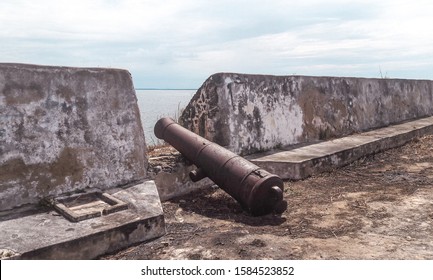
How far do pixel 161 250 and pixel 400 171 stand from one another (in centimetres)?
429

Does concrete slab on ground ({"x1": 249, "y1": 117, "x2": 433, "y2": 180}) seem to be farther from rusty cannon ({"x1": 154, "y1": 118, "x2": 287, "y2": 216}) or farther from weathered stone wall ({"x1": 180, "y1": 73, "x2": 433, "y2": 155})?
rusty cannon ({"x1": 154, "y1": 118, "x2": 287, "y2": 216})

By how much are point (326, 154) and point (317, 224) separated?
2.51 metres

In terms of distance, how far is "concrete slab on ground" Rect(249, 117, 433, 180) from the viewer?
18.8ft

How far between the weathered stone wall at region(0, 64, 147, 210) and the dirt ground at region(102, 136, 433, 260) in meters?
0.88

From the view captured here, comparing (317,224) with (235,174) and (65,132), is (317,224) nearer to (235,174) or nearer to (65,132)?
(235,174)

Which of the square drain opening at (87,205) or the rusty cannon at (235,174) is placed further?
the rusty cannon at (235,174)

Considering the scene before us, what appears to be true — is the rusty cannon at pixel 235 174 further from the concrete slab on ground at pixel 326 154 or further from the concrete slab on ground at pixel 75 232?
the concrete slab on ground at pixel 326 154

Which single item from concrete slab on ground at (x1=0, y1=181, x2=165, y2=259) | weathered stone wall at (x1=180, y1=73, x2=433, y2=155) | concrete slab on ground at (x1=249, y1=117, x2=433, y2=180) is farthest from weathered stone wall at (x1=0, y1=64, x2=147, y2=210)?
concrete slab on ground at (x1=249, y1=117, x2=433, y2=180)

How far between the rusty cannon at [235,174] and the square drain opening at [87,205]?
119 cm

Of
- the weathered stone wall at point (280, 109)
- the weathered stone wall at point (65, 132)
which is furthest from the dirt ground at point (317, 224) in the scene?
the weathered stone wall at point (280, 109)

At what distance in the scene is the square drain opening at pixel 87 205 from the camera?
3459mm

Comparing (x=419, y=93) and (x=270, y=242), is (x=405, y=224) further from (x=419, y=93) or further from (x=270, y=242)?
(x=419, y=93)

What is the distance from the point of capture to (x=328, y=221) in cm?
396
